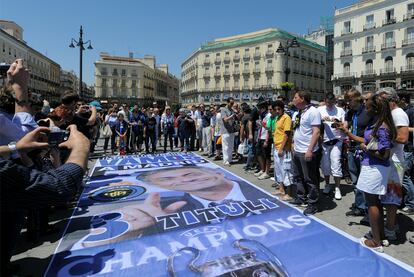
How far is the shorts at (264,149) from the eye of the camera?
6918 mm

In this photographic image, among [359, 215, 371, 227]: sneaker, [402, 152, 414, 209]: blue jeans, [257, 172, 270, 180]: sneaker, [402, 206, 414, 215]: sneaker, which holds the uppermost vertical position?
[402, 152, 414, 209]: blue jeans

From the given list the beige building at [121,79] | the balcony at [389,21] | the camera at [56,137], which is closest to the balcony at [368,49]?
the balcony at [389,21]

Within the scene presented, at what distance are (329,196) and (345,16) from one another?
4909 centimetres

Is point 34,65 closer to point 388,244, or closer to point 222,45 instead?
point 222,45

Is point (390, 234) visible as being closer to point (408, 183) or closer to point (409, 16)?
point (408, 183)

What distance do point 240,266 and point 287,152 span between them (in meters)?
2.77

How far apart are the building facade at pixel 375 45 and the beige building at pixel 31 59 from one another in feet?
153

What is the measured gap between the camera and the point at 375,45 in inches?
1690

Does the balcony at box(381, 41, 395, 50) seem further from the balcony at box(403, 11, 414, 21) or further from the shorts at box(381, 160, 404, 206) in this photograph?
the shorts at box(381, 160, 404, 206)

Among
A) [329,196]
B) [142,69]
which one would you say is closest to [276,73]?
[142,69]

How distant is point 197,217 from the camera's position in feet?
Answer: 14.0

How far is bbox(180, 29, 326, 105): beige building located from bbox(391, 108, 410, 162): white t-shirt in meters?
57.9

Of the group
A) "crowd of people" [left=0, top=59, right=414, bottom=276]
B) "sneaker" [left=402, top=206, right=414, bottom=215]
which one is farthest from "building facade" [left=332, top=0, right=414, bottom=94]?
"sneaker" [left=402, top=206, right=414, bottom=215]

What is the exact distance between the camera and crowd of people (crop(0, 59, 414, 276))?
1394mm
